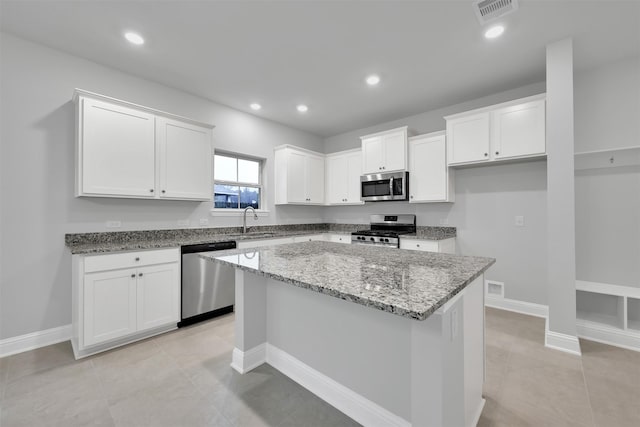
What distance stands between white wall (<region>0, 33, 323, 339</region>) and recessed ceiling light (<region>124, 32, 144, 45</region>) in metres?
0.71

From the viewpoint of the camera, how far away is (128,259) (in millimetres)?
2383

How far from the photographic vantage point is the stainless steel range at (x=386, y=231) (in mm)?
3785

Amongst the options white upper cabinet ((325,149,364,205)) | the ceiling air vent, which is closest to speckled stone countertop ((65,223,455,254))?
white upper cabinet ((325,149,364,205))

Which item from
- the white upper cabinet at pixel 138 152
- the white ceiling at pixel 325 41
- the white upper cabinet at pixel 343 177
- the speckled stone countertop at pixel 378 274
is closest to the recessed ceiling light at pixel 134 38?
the white ceiling at pixel 325 41

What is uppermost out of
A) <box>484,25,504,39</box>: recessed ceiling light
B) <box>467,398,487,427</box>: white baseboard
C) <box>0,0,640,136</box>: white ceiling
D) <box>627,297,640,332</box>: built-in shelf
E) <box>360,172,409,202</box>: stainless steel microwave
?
<box>0,0,640,136</box>: white ceiling

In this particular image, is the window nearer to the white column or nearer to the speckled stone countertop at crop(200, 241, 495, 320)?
the speckled stone countertop at crop(200, 241, 495, 320)

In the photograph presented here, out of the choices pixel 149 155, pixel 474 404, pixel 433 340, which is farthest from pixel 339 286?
pixel 149 155

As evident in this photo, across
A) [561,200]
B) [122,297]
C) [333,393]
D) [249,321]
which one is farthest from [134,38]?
[561,200]

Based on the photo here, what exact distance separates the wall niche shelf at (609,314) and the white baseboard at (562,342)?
0.37 metres

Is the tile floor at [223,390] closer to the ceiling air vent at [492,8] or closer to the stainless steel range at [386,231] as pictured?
the stainless steel range at [386,231]

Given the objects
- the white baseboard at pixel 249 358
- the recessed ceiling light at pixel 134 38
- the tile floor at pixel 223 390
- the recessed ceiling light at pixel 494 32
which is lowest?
the tile floor at pixel 223 390

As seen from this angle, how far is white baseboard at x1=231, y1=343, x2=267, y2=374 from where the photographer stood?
76.2 inches

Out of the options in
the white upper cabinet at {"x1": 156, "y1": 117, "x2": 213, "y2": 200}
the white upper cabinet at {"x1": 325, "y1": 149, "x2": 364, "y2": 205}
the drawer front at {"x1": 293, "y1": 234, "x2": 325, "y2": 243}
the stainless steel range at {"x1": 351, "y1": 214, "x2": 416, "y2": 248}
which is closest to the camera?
the white upper cabinet at {"x1": 156, "y1": 117, "x2": 213, "y2": 200}

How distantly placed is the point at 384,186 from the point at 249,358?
304cm
